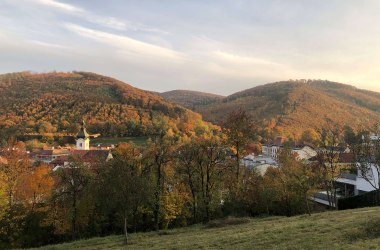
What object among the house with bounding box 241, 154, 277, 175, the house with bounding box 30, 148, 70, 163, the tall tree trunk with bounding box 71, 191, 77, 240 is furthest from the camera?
the house with bounding box 30, 148, 70, 163

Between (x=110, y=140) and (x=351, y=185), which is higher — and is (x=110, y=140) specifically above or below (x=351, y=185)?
above

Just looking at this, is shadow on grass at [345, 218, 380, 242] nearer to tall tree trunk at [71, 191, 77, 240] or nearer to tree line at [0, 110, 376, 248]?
tree line at [0, 110, 376, 248]

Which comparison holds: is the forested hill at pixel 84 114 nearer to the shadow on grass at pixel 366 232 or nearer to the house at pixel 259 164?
the house at pixel 259 164

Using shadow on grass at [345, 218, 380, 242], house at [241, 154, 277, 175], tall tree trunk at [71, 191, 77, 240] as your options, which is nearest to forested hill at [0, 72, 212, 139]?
house at [241, 154, 277, 175]

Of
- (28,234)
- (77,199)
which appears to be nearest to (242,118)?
(77,199)

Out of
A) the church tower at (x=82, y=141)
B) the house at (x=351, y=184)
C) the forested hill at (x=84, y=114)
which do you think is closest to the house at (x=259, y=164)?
the house at (x=351, y=184)

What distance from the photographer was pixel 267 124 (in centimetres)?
16425

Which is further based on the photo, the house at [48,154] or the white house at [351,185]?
the house at [48,154]

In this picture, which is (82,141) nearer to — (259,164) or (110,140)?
(110,140)

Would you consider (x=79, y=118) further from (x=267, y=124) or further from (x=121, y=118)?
(x=267, y=124)

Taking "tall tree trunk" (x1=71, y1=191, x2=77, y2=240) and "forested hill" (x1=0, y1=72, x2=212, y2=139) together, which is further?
"forested hill" (x1=0, y1=72, x2=212, y2=139)

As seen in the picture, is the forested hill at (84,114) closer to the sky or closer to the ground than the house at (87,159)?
closer to the sky

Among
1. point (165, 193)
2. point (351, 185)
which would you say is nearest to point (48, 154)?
point (165, 193)

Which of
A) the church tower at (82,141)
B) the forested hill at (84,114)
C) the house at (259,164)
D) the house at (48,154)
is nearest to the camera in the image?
the house at (259,164)
